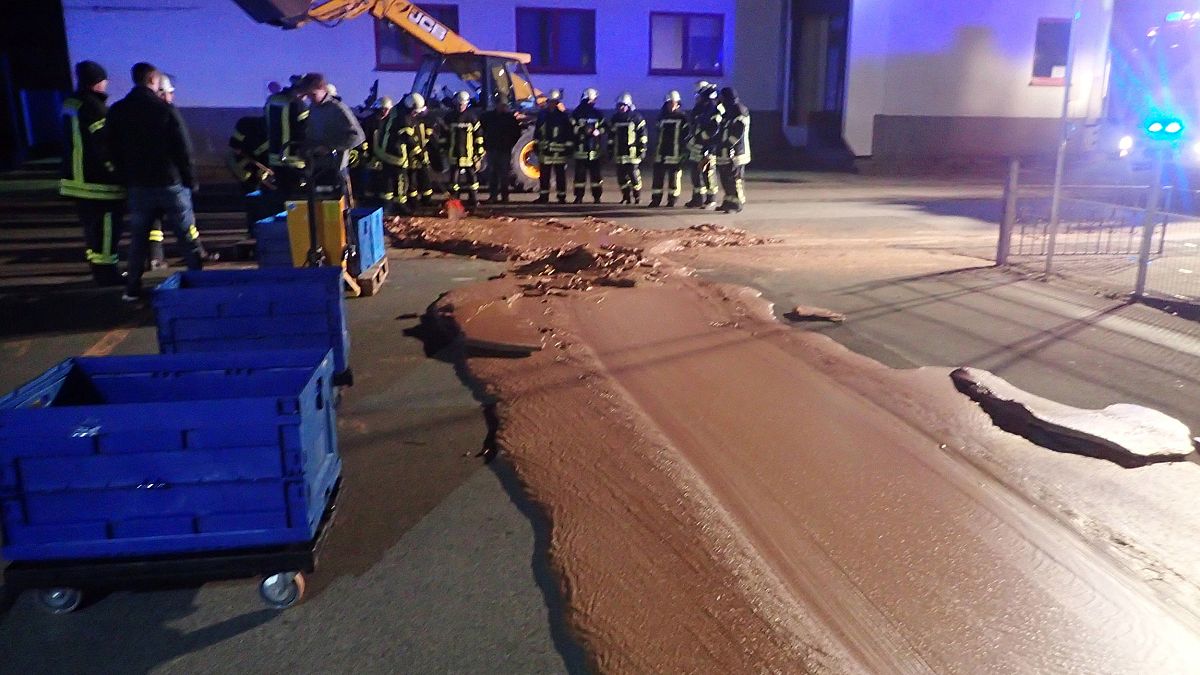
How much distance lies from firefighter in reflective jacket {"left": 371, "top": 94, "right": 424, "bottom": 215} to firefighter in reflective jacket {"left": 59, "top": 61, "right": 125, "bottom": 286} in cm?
519

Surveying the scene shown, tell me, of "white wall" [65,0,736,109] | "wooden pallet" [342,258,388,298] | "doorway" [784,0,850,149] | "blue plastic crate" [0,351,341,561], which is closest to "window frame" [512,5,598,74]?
"white wall" [65,0,736,109]

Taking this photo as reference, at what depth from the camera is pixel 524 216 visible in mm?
14125

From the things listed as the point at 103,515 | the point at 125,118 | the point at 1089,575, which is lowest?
the point at 1089,575

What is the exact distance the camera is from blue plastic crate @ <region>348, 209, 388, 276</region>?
28.3ft

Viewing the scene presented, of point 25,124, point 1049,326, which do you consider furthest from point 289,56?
point 1049,326

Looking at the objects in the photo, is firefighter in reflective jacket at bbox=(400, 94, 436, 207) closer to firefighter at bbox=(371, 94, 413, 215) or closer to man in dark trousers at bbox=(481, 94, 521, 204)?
firefighter at bbox=(371, 94, 413, 215)

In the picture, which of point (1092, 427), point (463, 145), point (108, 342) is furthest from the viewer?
point (463, 145)

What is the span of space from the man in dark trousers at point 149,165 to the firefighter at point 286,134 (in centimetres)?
161

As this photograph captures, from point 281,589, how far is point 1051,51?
27335 millimetres

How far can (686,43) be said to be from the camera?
26000 millimetres

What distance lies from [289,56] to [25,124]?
8399 millimetres

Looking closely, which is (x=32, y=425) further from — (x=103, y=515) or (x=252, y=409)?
(x=252, y=409)

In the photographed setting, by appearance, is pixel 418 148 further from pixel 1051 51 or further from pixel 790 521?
pixel 1051 51

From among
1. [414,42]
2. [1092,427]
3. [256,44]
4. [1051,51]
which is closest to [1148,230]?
[1092,427]
